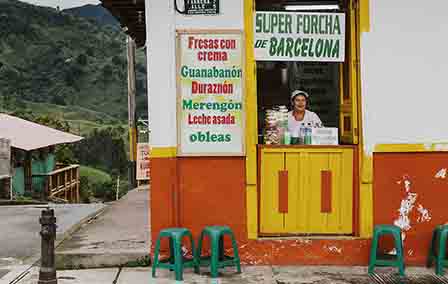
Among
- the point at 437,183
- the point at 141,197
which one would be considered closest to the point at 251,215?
the point at 437,183

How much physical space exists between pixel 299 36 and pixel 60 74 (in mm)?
45811

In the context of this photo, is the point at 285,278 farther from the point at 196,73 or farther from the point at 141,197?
the point at 141,197

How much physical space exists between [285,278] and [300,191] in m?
1.09

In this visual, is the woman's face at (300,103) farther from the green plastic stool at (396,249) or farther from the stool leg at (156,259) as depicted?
the stool leg at (156,259)

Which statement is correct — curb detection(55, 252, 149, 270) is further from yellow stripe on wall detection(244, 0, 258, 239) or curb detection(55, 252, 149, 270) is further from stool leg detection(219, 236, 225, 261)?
yellow stripe on wall detection(244, 0, 258, 239)

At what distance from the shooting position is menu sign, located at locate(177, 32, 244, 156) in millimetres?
6934

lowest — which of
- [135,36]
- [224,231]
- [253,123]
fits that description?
[224,231]

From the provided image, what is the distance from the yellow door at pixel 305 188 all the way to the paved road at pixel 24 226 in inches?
127

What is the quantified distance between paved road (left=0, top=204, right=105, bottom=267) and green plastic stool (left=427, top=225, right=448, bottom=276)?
16.1 ft

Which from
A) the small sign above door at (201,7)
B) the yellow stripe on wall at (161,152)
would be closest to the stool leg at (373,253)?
the yellow stripe on wall at (161,152)

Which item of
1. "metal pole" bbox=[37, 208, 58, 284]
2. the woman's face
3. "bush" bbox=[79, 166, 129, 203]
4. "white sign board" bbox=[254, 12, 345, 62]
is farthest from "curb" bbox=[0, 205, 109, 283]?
"bush" bbox=[79, 166, 129, 203]

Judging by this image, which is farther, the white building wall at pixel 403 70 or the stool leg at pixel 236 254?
the white building wall at pixel 403 70

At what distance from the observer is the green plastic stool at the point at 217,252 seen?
655 centimetres

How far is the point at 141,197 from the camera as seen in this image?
1395 centimetres
